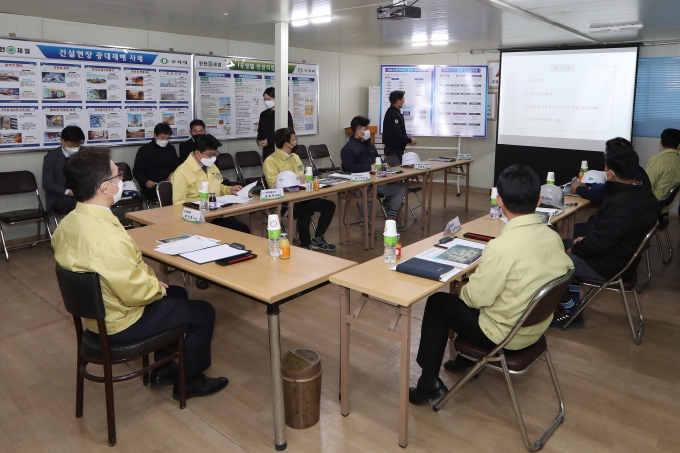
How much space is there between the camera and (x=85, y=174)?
2297 millimetres

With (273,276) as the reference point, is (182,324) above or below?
below

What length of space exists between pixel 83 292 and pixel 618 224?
3082mm

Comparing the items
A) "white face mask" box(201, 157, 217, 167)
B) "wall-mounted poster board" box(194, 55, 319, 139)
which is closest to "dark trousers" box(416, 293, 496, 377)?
"white face mask" box(201, 157, 217, 167)

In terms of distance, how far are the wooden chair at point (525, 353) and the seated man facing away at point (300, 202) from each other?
9.89ft

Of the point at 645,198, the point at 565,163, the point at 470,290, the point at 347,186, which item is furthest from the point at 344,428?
the point at 565,163

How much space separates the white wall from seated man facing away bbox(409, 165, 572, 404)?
5083mm

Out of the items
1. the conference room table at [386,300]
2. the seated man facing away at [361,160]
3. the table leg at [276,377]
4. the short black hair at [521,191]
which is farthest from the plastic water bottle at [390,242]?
the seated man facing away at [361,160]

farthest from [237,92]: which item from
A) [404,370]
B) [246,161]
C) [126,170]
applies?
[404,370]

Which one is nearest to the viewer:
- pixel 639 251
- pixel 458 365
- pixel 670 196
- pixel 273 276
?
pixel 273 276

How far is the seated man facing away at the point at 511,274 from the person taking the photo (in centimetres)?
228

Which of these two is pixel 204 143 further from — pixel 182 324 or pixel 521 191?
pixel 521 191

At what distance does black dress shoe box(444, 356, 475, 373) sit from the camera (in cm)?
310

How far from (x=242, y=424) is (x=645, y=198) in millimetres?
2822

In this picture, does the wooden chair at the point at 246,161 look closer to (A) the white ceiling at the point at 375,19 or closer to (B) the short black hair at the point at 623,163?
(A) the white ceiling at the point at 375,19
